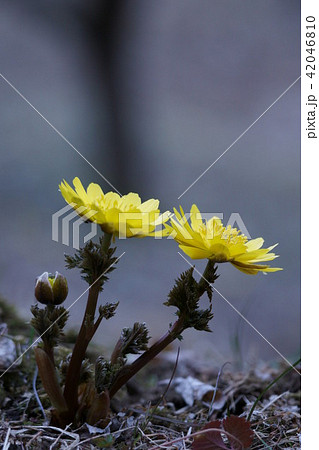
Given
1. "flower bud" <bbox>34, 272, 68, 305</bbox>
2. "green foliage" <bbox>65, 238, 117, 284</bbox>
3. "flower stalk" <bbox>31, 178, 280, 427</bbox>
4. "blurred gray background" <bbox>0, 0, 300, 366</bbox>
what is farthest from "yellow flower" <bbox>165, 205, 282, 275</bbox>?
"blurred gray background" <bbox>0, 0, 300, 366</bbox>

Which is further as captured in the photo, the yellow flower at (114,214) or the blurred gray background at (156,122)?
the blurred gray background at (156,122)

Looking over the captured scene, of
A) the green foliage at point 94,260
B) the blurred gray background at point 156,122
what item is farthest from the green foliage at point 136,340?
the blurred gray background at point 156,122

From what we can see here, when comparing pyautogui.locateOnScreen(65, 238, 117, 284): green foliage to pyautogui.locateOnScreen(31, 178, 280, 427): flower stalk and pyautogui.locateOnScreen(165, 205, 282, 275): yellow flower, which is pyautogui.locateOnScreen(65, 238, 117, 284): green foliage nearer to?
pyautogui.locateOnScreen(31, 178, 280, 427): flower stalk

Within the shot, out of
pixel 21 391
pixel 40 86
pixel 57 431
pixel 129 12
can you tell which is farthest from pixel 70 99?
pixel 57 431

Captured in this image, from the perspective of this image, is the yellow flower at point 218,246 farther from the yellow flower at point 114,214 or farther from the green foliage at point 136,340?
the green foliage at point 136,340

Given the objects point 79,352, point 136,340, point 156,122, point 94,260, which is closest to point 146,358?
point 136,340
